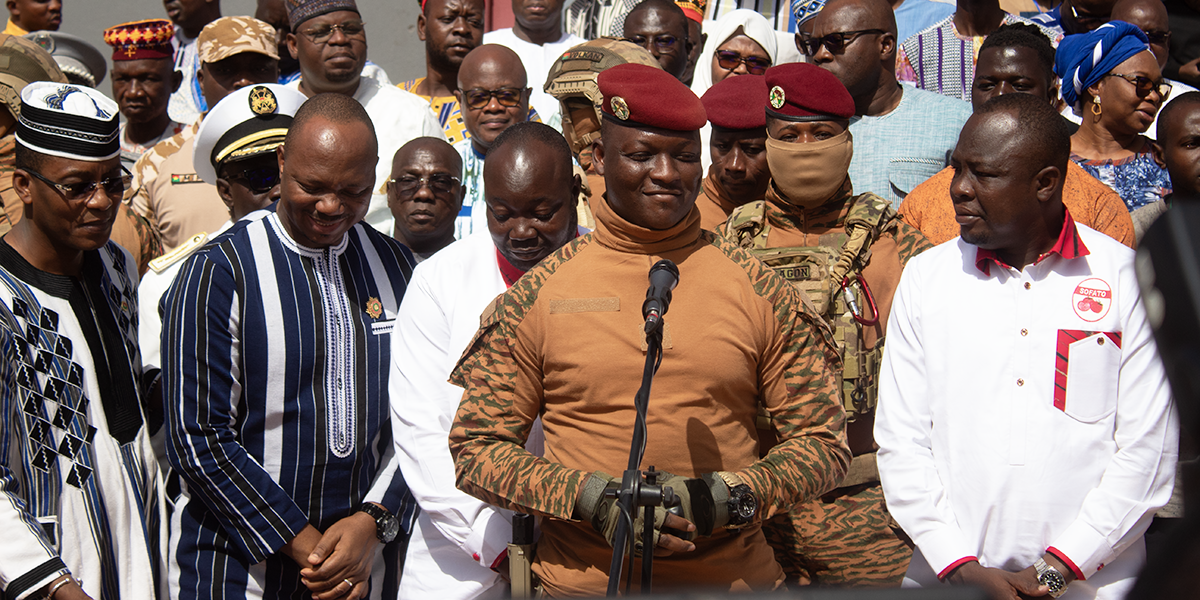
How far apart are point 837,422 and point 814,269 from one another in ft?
3.52

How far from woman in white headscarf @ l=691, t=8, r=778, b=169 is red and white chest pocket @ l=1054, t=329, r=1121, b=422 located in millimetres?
2955

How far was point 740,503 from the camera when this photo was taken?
272 centimetres

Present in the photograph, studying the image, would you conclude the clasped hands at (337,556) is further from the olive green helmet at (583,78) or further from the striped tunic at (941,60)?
the striped tunic at (941,60)

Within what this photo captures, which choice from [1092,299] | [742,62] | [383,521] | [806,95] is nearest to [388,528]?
[383,521]

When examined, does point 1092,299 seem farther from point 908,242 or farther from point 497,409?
point 497,409

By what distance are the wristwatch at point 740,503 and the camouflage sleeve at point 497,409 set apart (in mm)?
491

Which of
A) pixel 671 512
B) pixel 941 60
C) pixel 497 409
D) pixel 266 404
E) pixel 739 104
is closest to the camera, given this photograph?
pixel 671 512

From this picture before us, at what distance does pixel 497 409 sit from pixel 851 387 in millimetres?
1582

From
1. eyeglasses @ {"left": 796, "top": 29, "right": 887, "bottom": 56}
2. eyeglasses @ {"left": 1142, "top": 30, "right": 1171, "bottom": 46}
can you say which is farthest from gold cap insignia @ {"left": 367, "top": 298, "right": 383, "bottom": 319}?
eyeglasses @ {"left": 1142, "top": 30, "right": 1171, "bottom": 46}

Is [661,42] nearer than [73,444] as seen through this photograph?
No

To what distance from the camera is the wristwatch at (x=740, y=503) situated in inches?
107

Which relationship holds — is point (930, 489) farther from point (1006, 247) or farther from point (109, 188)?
point (109, 188)

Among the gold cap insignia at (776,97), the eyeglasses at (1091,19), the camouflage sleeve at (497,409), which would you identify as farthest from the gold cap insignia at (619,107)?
the eyeglasses at (1091,19)

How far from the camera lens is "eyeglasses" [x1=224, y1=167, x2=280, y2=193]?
4.63 m
